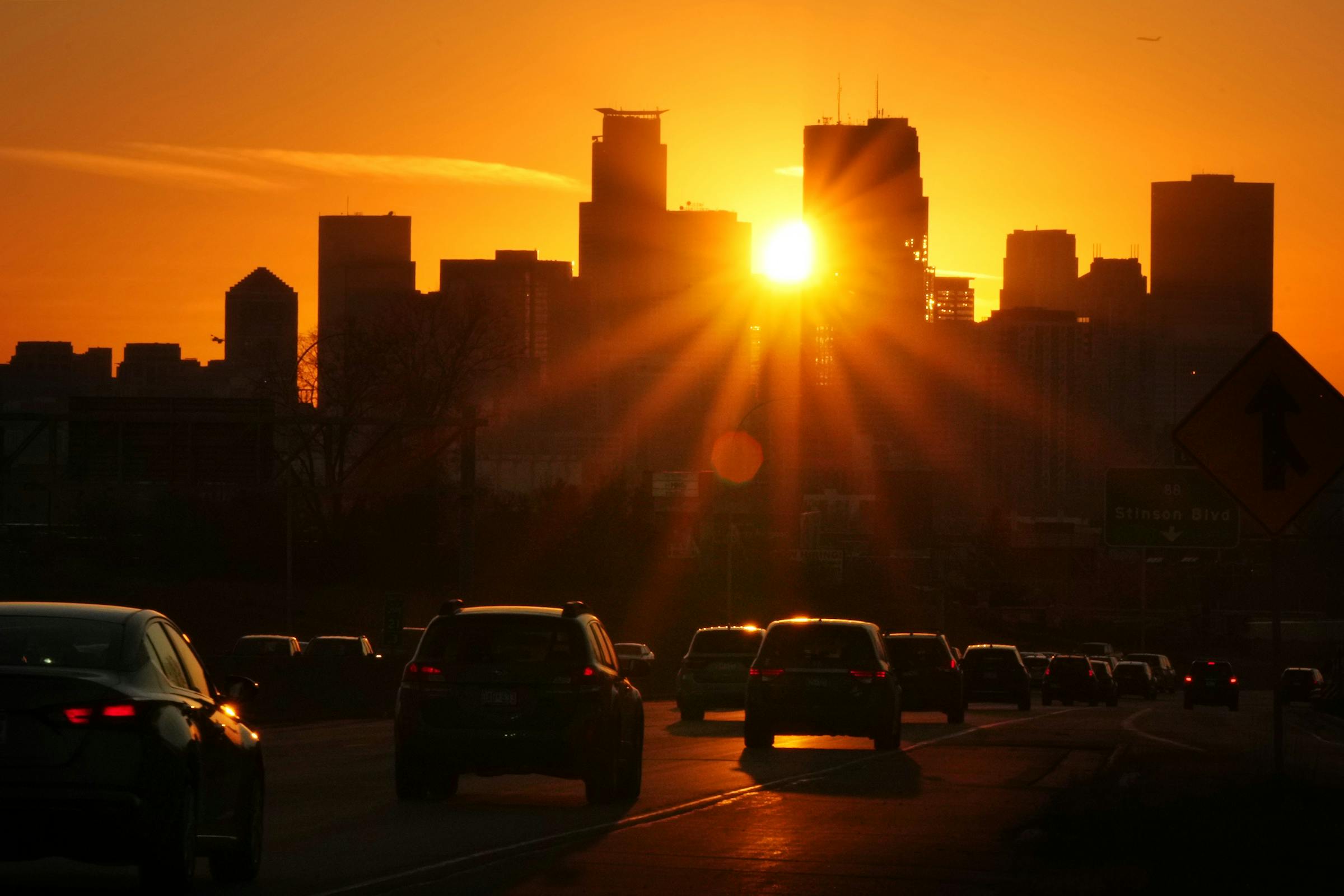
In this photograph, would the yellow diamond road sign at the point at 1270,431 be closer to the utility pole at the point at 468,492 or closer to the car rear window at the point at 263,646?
the car rear window at the point at 263,646

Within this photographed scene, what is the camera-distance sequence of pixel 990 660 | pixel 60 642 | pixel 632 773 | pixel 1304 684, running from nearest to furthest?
pixel 60 642
pixel 632 773
pixel 990 660
pixel 1304 684

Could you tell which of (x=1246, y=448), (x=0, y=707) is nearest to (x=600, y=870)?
(x=0, y=707)

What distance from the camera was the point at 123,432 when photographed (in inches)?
1834

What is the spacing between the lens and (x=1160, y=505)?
44.9 metres

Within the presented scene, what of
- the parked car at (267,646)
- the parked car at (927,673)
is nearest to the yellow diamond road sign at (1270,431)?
the parked car at (927,673)

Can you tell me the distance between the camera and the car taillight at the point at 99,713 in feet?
32.0

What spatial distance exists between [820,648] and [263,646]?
71.4 feet

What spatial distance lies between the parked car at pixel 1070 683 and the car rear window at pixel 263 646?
59.3 feet

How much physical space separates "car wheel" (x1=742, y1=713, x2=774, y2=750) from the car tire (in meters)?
9.06

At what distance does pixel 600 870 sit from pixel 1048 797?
699 centimetres

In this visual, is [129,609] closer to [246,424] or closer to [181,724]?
[181,724]

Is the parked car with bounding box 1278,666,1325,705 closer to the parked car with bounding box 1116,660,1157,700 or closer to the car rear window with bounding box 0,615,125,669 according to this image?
the parked car with bounding box 1116,660,1157,700

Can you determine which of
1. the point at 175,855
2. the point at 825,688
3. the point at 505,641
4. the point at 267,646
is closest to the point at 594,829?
the point at 505,641

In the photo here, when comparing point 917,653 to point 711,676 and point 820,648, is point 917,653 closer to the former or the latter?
point 711,676
